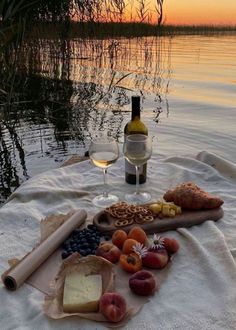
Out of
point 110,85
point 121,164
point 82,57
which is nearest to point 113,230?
point 121,164

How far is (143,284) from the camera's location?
1469 millimetres

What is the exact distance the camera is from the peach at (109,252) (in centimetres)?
164

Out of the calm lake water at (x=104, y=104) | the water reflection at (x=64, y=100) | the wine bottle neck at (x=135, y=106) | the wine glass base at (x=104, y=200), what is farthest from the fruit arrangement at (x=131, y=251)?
the water reflection at (x=64, y=100)

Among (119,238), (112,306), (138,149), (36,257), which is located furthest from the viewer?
(138,149)

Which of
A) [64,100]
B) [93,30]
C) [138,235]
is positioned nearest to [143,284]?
[138,235]

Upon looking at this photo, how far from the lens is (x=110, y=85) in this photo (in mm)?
8734

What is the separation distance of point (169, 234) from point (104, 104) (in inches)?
219

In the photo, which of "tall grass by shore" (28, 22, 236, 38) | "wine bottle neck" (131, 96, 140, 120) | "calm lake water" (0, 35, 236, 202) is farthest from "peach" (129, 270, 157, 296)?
"tall grass by shore" (28, 22, 236, 38)

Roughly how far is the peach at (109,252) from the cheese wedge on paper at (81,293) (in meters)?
0.15

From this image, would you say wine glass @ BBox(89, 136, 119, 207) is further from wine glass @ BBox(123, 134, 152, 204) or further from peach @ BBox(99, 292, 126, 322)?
peach @ BBox(99, 292, 126, 322)

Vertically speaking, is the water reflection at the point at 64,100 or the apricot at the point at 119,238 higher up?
the apricot at the point at 119,238

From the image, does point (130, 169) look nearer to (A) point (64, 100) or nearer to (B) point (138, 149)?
(B) point (138, 149)

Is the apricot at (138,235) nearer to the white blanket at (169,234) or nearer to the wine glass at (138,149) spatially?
the white blanket at (169,234)

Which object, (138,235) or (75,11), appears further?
(75,11)
